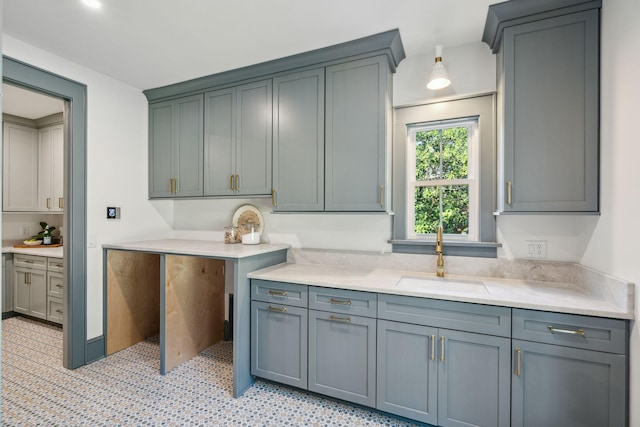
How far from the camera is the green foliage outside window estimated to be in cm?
256

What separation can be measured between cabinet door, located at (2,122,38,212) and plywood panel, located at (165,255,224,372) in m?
2.78

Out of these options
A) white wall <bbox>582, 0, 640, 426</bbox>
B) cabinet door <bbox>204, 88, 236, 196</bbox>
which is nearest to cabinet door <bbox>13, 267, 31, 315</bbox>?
cabinet door <bbox>204, 88, 236, 196</bbox>

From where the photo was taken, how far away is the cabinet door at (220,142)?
2914mm

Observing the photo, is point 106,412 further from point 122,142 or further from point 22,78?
point 22,78

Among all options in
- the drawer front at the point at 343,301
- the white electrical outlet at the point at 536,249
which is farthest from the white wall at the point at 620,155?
the drawer front at the point at 343,301

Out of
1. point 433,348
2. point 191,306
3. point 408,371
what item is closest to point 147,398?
point 191,306

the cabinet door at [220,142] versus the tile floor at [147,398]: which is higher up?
the cabinet door at [220,142]

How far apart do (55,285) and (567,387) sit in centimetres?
470

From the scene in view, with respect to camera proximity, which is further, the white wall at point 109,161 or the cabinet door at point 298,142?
the white wall at point 109,161

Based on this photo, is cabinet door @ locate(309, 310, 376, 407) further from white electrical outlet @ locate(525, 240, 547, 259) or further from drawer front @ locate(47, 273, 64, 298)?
drawer front @ locate(47, 273, 64, 298)

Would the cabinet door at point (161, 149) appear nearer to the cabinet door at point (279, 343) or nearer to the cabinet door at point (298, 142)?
the cabinet door at point (298, 142)

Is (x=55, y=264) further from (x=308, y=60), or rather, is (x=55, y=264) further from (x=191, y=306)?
(x=308, y=60)

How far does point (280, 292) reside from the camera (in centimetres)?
237

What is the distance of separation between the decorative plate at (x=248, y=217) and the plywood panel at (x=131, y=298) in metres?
1.02
